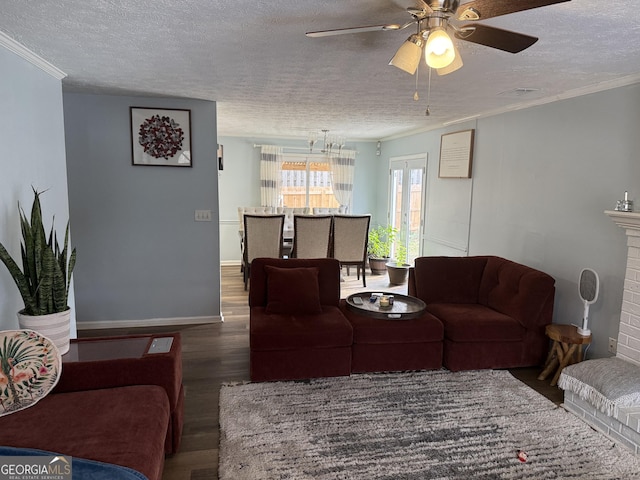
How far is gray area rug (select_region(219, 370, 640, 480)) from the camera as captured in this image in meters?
2.18

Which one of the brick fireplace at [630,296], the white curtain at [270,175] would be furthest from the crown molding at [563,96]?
the white curtain at [270,175]

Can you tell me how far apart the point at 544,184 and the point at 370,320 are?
2.06 meters

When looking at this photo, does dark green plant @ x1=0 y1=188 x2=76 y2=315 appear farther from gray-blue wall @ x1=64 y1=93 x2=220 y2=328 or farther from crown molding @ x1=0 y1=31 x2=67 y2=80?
gray-blue wall @ x1=64 y1=93 x2=220 y2=328

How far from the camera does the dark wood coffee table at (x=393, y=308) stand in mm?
3225

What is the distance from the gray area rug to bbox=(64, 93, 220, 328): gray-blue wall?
1.70 meters

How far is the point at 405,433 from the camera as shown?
2.50 meters

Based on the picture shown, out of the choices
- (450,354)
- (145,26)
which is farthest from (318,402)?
(145,26)

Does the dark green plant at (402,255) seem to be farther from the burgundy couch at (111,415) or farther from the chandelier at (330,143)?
the burgundy couch at (111,415)

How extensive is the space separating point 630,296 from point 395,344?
5.41 feet

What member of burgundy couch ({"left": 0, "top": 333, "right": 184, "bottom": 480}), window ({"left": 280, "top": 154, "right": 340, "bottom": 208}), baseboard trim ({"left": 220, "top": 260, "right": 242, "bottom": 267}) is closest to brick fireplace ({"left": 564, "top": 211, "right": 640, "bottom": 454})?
burgundy couch ({"left": 0, "top": 333, "right": 184, "bottom": 480})

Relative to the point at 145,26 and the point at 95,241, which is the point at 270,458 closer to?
the point at 145,26

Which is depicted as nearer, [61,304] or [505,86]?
[61,304]

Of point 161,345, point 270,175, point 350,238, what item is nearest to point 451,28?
point 161,345

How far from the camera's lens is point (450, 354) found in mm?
3320
